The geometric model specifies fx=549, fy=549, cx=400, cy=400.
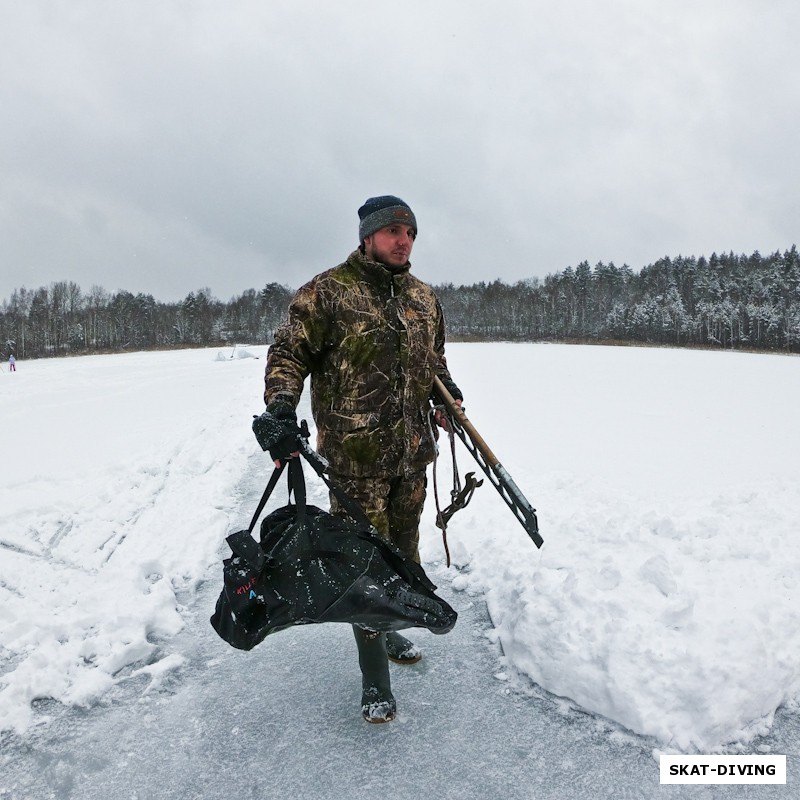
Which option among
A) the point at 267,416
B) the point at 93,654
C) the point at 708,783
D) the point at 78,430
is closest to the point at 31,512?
the point at 93,654

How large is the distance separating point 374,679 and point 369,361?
137 centimetres

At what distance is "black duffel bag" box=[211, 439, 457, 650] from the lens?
1948 millimetres

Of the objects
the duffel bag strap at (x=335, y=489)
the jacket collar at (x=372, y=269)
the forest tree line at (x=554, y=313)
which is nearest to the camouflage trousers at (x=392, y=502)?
the duffel bag strap at (x=335, y=489)

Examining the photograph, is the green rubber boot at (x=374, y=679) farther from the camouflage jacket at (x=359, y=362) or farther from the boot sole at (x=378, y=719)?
the camouflage jacket at (x=359, y=362)

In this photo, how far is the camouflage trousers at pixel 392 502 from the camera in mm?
2469

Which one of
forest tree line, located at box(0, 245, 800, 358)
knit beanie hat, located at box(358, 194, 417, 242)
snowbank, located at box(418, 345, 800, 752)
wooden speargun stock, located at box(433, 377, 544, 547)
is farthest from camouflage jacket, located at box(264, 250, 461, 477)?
forest tree line, located at box(0, 245, 800, 358)

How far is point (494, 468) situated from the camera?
2707mm

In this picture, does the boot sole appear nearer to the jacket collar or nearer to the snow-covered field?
the snow-covered field

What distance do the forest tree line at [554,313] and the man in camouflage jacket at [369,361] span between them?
221 ft

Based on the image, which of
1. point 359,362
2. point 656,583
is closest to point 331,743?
point 359,362

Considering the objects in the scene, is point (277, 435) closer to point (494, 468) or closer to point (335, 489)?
point (335, 489)

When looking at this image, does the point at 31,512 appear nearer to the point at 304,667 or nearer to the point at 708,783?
the point at 304,667

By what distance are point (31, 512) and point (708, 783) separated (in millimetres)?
5173

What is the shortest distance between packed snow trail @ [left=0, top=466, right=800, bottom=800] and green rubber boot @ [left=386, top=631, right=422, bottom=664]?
0.05 metres
